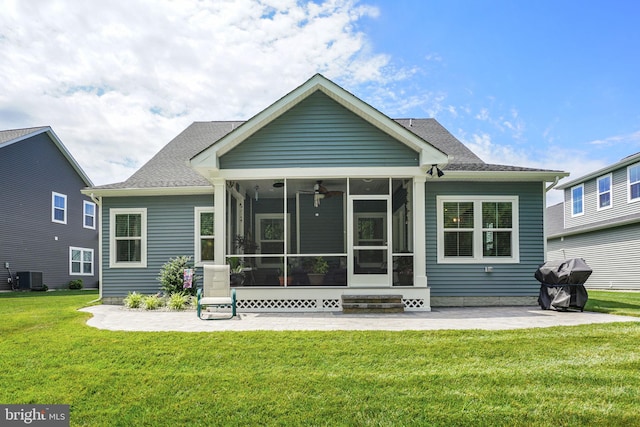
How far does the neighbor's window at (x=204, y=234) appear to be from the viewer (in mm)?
11406

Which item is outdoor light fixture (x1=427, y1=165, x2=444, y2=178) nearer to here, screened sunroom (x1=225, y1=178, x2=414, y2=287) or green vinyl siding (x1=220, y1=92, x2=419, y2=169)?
green vinyl siding (x1=220, y1=92, x2=419, y2=169)

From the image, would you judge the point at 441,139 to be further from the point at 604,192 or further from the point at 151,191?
the point at 604,192

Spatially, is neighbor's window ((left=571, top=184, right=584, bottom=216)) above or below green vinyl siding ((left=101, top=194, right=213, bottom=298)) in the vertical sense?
above

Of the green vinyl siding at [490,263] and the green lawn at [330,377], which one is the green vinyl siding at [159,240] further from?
the green vinyl siding at [490,263]

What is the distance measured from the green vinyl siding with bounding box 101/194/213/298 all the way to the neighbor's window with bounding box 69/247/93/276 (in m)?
13.2

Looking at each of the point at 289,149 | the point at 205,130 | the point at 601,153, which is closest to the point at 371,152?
the point at 289,149

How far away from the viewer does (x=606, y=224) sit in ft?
59.5

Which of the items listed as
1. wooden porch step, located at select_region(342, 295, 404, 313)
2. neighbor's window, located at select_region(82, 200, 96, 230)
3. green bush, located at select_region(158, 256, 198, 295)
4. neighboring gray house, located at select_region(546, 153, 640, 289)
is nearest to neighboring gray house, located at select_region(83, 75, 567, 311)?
wooden porch step, located at select_region(342, 295, 404, 313)

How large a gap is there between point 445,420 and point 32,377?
15.3 ft

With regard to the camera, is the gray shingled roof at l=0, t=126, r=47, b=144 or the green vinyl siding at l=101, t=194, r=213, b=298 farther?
the gray shingled roof at l=0, t=126, r=47, b=144

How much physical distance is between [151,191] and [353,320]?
687cm

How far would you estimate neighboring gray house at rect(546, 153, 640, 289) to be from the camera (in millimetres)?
17266

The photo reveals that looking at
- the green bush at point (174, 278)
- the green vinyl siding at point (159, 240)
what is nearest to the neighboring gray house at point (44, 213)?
the green vinyl siding at point (159, 240)

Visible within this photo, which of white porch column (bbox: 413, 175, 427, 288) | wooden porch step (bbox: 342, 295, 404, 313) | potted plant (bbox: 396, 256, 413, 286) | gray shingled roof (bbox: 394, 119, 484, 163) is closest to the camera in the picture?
wooden porch step (bbox: 342, 295, 404, 313)
